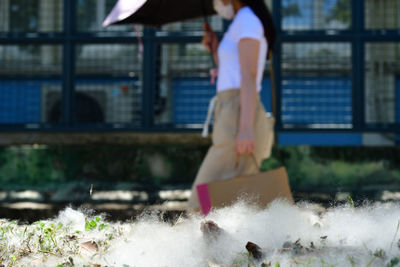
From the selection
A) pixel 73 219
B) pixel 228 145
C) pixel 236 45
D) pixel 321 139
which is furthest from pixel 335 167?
pixel 73 219

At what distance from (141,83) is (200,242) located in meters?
4.86

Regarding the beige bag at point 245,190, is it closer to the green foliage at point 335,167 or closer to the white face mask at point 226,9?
the white face mask at point 226,9

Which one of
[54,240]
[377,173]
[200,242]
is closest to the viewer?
[200,242]

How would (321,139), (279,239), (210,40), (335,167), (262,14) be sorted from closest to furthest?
(279,239), (262,14), (210,40), (335,167), (321,139)

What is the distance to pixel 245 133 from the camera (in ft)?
10.2

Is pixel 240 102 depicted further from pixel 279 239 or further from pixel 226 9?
pixel 279 239

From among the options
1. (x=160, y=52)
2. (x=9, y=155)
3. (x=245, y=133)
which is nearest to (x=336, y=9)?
(x=160, y=52)

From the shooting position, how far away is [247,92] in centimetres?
310

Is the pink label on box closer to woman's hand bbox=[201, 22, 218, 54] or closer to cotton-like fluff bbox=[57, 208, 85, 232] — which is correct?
cotton-like fluff bbox=[57, 208, 85, 232]

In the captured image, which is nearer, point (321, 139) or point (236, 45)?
point (236, 45)

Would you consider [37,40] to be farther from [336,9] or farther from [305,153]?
[336,9]

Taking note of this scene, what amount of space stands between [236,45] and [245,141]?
2.00ft

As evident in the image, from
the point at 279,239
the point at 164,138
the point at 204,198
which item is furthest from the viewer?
the point at 164,138

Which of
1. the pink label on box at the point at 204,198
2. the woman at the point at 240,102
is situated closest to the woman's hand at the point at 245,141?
the woman at the point at 240,102
